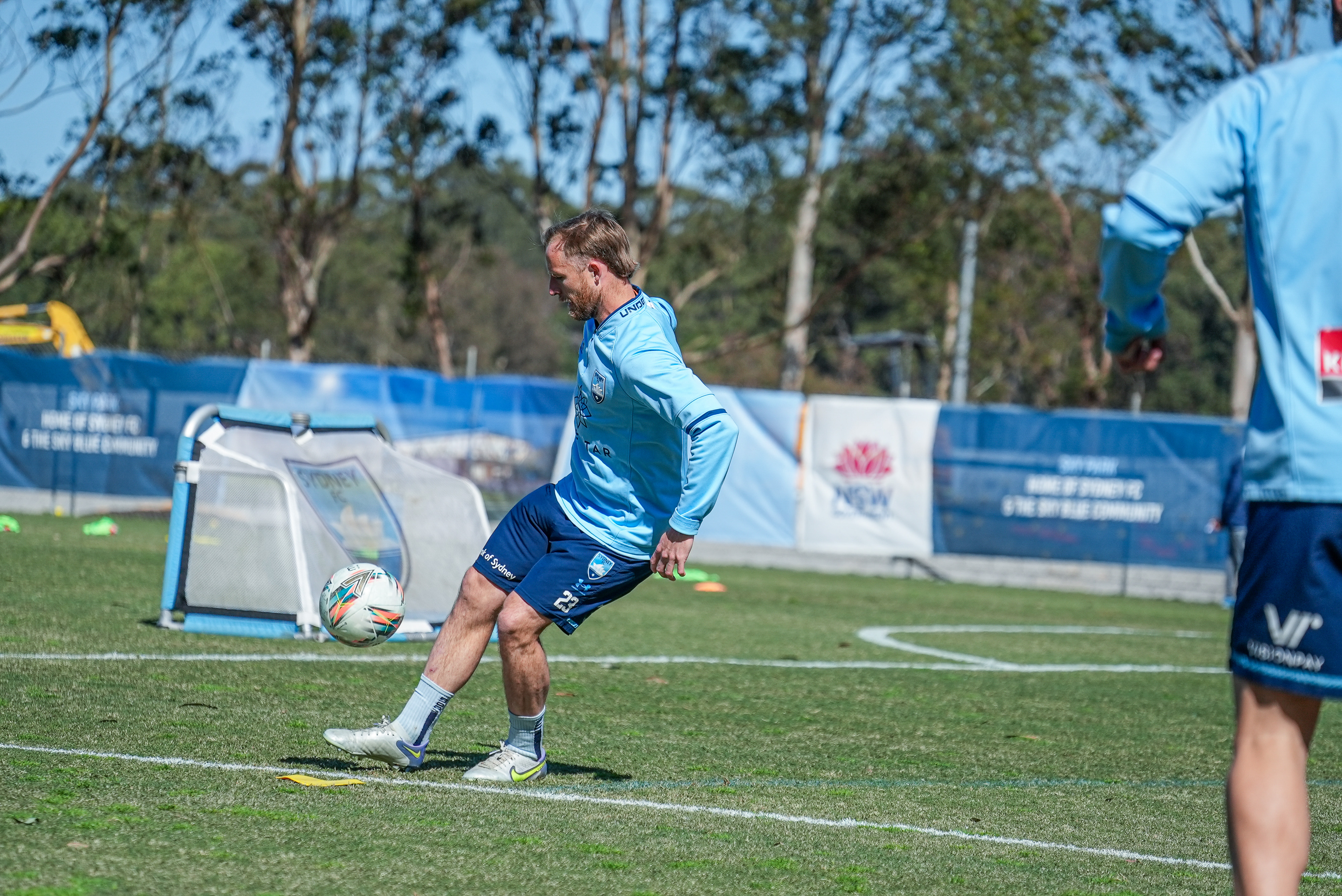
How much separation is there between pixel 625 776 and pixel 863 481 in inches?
531

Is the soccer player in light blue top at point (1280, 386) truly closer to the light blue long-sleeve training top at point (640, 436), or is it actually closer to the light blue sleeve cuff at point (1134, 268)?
the light blue sleeve cuff at point (1134, 268)

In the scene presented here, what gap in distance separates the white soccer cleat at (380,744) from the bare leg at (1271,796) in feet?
9.48

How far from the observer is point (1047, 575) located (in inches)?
→ 733

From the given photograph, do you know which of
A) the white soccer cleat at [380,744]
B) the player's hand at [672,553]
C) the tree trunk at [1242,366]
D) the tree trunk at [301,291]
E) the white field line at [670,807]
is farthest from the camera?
the tree trunk at [301,291]

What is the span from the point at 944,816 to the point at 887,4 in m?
27.9

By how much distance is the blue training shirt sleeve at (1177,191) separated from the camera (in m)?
2.81

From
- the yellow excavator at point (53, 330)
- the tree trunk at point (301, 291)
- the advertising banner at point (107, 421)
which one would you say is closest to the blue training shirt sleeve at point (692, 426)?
the advertising banner at point (107, 421)

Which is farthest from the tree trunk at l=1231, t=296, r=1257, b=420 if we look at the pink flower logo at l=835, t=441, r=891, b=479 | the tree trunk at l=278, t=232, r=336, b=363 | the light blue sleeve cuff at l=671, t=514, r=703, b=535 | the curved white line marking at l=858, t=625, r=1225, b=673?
the light blue sleeve cuff at l=671, t=514, r=703, b=535

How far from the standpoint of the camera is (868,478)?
18.6m

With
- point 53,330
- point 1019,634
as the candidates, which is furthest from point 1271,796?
point 53,330

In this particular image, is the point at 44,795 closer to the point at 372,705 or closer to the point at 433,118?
the point at 372,705

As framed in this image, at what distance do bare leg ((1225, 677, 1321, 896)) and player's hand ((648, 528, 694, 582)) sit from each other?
209cm

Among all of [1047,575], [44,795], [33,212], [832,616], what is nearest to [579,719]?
[44,795]

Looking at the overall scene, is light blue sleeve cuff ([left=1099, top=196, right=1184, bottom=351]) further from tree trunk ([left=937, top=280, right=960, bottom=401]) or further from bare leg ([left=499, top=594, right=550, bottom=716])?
tree trunk ([left=937, top=280, right=960, bottom=401])
